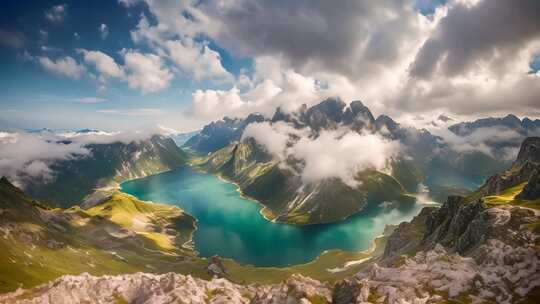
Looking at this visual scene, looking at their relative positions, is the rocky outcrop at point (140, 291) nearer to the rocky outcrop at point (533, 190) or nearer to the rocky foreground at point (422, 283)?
the rocky foreground at point (422, 283)

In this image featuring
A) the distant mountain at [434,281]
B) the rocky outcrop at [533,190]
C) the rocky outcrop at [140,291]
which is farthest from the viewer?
the rocky outcrop at [533,190]

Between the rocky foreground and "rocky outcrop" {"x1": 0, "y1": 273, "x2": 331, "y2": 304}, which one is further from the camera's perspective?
"rocky outcrop" {"x1": 0, "y1": 273, "x2": 331, "y2": 304}

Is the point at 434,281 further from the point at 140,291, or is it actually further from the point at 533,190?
the point at 140,291

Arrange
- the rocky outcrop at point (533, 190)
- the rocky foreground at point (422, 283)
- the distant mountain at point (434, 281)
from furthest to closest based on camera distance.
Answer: the rocky outcrop at point (533, 190)
the rocky foreground at point (422, 283)
the distant mountain at point (434, 281)

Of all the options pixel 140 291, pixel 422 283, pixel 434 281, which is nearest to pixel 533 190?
pixel 434 281

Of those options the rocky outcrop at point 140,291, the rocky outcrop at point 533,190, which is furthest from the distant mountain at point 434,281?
the rocky outcrop at point 533,190

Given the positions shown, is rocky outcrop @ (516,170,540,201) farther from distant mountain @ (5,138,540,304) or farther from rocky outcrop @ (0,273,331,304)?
rocky outcrop @ (0,273,331,304)

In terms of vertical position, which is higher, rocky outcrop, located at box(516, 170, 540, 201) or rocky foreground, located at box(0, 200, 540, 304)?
rocky outcrop, located at box(516, 170, 540, 201)

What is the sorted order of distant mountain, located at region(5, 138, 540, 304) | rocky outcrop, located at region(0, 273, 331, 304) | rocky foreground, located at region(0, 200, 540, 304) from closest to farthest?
distant mountain, located at region(5, 138, 540, 304) → rocky foreground, located at region(0, 200, 540, 304) → rocky outcrop, located at region(0, 273, 331, 304)

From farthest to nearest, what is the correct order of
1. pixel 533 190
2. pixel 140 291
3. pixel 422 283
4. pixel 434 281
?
1. pixel 533 190
2. pixel 140 291
3. pixel 422 283
4. pixel 434 281

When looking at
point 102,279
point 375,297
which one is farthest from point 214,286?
point 375,297

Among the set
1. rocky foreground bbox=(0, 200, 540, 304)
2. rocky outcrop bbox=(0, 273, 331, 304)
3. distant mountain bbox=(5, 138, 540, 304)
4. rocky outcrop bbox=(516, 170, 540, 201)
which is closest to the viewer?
distant mountain bbox=(5, 138, 540, 304)

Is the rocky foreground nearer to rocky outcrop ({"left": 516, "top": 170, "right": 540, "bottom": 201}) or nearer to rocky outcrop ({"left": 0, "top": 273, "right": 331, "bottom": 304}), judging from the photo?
rocky outcrop ({"left": 0, "top": 273, "right": 331, "bottom": 304})

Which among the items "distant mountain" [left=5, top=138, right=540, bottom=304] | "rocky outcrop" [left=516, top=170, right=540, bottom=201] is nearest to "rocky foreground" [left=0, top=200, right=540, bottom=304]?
"distant mountain" [left=5, top=138, right=540, bottom=304]
